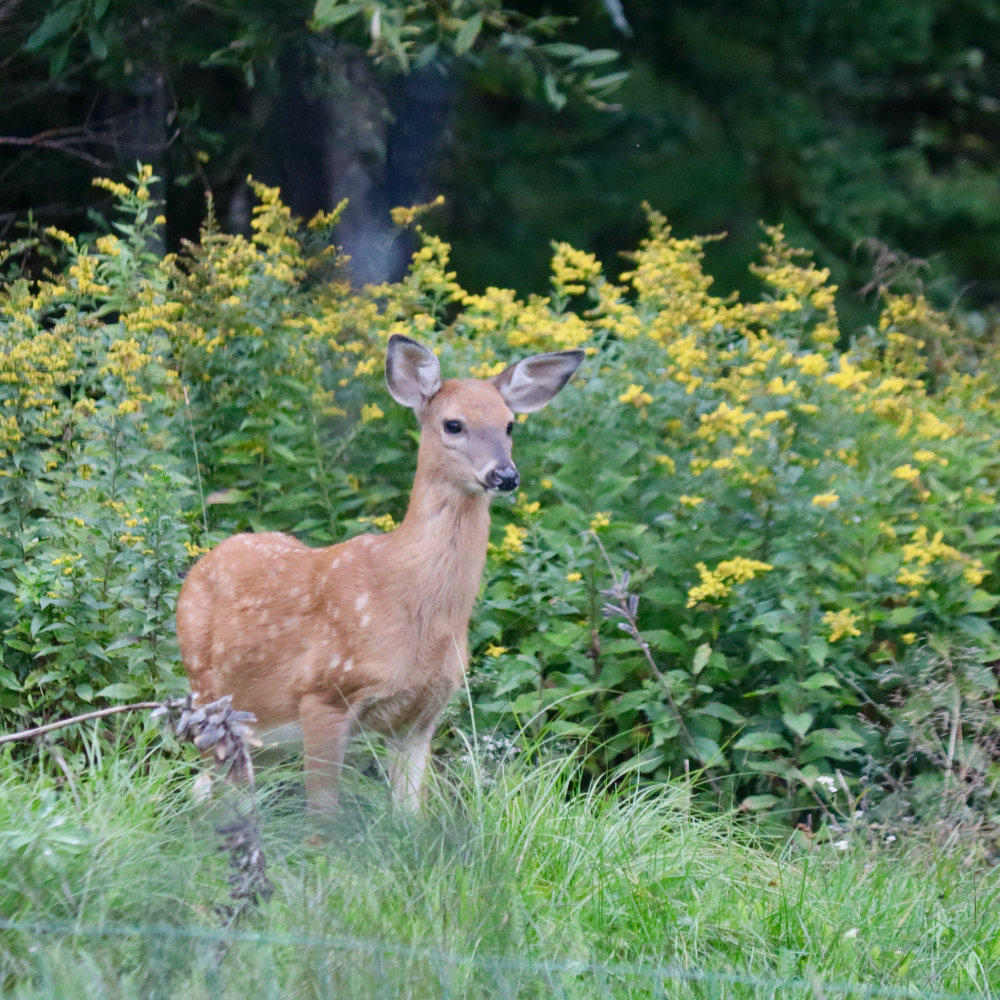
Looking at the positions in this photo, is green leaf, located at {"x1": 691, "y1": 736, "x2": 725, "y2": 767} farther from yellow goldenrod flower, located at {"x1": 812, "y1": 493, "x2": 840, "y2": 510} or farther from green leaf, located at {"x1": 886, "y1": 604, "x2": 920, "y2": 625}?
yellow goldenrod flower, located at {"x1": 812, "y1": 493, "x2": 840, "y2": 510}

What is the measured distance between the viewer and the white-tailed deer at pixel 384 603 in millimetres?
4348

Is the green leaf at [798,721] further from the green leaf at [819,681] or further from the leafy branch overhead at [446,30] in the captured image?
the leafy branch overhead at [446,30]

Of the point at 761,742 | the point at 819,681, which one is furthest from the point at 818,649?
the point at 761,742

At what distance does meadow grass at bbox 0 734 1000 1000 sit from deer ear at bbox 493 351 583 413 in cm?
120

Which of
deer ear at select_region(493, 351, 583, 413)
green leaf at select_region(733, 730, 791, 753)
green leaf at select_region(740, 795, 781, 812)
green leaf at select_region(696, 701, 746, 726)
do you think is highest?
deer ear at select_region(493, 351, 583, 413)

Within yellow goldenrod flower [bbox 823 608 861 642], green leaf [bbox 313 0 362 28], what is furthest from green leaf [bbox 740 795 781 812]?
green leaf [bbox 313 0 362 28]

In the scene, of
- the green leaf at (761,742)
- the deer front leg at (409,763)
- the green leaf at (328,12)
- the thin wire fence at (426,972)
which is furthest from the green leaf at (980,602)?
the green leaf at (328,12)

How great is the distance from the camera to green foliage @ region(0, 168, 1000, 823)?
4.86m

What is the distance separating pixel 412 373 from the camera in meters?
4.76

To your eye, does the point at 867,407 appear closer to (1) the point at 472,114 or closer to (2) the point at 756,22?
(1) the point at 472,114

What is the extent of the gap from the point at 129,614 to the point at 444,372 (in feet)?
5.60

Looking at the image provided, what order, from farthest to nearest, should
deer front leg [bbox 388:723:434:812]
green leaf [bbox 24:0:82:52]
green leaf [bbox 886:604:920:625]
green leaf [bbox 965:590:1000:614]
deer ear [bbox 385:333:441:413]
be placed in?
green leaf [bbox 24:0:82:52] → green leaf [bbox 965:590:1000:614] → green leaf [bbox 886:604:920:625] → deer ear [bbox 385:333:441:413] → deer front leg [bbox 388:723:434:812]

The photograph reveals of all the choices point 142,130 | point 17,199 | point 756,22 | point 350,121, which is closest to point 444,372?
point 350,121

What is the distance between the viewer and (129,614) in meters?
4.81
